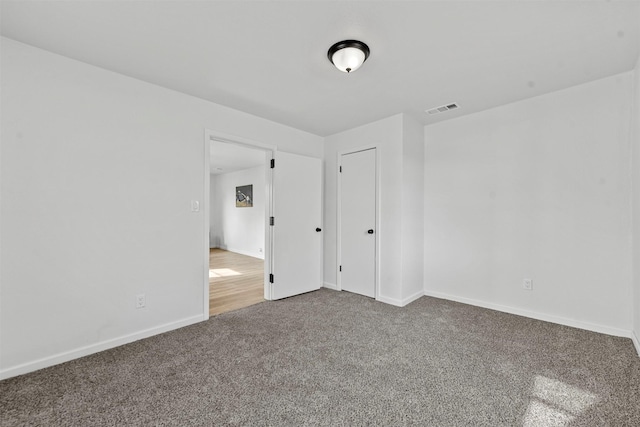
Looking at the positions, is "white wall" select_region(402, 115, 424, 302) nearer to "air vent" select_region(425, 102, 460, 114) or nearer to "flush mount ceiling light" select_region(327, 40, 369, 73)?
"air vent" select_region(425, 102, 460, 114)

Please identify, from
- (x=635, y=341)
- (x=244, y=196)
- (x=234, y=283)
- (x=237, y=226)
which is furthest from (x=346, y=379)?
(x=237, y=226)

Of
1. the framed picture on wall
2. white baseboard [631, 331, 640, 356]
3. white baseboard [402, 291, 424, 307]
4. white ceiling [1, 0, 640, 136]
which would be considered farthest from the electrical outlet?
the framed picture on wall

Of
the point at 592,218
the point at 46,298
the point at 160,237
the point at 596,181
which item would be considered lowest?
the point at 46,298

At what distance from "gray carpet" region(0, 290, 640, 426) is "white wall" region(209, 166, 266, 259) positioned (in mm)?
4742

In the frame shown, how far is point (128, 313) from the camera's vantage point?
97.4 inches

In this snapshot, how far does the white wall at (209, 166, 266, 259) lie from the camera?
7.41 meters

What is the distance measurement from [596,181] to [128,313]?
4512 mm

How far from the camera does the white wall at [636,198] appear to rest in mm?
2273

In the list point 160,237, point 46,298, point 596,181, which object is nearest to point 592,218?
point 596,181

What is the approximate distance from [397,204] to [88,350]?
131 inches

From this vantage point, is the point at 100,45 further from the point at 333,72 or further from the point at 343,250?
the point at 343,250

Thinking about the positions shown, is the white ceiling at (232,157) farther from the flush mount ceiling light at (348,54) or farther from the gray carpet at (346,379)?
the gray carpet at (346,379)

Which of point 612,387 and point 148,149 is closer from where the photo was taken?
point 612,387

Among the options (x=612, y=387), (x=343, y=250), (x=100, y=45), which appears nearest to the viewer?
(x=612, y=387)
